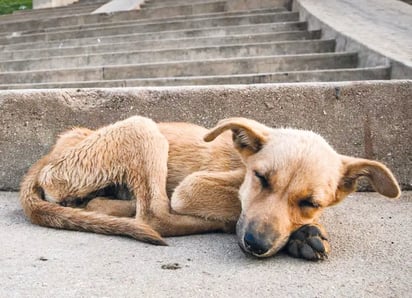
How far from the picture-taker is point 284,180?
3596 millimetres

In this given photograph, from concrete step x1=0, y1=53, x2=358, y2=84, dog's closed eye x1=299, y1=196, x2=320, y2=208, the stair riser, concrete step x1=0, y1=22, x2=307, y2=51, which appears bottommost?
dog's closed eye x1=299, y1=196, x2=320, y2=208

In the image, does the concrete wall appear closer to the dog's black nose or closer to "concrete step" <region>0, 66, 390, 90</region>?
"concrete step" <region>0, 66, 390, 90</region>

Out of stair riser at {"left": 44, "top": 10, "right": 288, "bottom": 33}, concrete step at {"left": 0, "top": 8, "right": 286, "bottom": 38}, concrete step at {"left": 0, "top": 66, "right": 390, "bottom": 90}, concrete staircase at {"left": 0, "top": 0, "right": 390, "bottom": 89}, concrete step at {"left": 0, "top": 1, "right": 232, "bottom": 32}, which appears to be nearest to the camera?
concrete step at {"left": 0, "top": 66, "right": 390, "bottom": 90}

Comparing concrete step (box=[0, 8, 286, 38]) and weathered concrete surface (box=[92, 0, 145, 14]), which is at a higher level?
weathered concrete surface (box=[92, 0, 145, 14])

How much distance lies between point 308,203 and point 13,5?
25.3 meters

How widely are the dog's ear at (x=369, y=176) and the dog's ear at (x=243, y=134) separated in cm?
61

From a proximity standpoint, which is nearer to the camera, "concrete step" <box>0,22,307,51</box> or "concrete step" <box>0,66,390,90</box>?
"concrete step" <box>0,66,390,90</box>

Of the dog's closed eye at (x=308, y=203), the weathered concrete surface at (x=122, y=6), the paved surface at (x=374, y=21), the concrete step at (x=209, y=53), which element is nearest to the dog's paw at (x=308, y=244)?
the dog's closed eye at (x=308, y=203)

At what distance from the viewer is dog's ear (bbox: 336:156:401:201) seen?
3.78 m

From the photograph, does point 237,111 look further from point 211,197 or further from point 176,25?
point 176,25

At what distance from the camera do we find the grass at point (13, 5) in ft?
82.7

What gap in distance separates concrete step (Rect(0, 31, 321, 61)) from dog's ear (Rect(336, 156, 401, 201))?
6.30m

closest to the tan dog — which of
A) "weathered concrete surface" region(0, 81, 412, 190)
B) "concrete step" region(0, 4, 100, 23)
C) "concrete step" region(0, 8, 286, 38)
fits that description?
"weathered concrete surface" region(0, 81, 412, 190)

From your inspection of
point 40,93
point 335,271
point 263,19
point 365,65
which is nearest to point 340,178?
point 335,271
